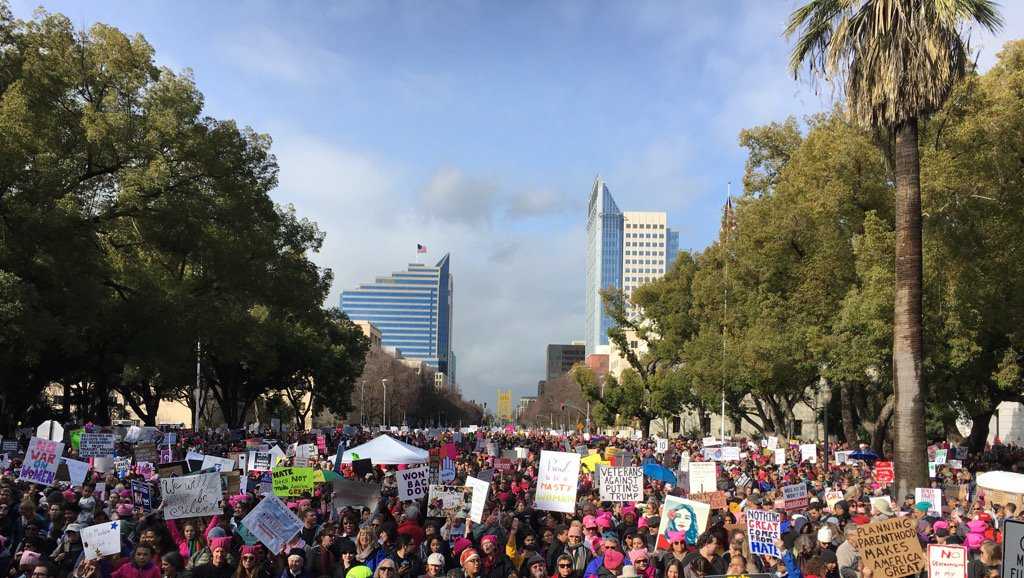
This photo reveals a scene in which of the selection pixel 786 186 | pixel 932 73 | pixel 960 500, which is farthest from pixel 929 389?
pixel 932 73

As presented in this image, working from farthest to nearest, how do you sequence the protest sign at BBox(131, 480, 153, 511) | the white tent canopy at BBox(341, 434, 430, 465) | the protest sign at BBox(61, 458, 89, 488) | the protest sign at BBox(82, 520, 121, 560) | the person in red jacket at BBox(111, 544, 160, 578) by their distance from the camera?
the white tent canopy at BBox(341, 434, 430, 465) < the protest sign at BBox(61, 458, 89, 488) < the protest sign at BBox(131, 480, 153, 511) < the protest sign at BBox(82, 520, 121, 560) < the person in red jacket at BBox(111, 544, 160, 578)

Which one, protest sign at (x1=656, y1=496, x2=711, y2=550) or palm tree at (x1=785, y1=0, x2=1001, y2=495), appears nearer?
protest sign at (x1=656, y1=496, x2=711, y2=550)

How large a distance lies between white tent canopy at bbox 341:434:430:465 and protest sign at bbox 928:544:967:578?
13725 millimetres

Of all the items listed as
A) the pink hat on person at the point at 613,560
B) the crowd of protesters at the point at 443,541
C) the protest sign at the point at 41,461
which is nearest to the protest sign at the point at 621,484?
the crowd of protesters at the point at 443,541

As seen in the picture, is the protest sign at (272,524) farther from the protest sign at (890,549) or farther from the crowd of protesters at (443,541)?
the protest sign at (890,549)

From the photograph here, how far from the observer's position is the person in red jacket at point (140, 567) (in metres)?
8.45

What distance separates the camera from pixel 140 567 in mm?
8602

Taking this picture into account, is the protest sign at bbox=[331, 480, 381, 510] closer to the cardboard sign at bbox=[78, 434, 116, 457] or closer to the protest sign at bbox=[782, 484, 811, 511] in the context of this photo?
the protest sign at bbox=[782, 484, 811, 511]

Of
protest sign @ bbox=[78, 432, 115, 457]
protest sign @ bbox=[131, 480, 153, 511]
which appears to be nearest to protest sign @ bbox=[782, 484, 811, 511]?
A: protest sign @ bbox=[131, 480, 153, 511]

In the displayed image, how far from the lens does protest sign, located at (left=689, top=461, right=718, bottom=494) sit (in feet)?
58.3

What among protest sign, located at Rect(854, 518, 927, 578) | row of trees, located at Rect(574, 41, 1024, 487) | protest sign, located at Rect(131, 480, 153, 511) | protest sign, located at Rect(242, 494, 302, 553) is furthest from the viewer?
row of trees, located at Rect(574, 41, 1024, 487)

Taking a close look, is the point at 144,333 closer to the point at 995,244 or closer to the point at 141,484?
the point at 141,484

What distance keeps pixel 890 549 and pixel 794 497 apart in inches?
232

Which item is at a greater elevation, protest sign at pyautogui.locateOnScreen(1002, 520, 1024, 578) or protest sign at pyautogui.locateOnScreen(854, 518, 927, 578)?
protest sign at pyautogui.locateOnScreen(1002, 520, 1024, 578)
